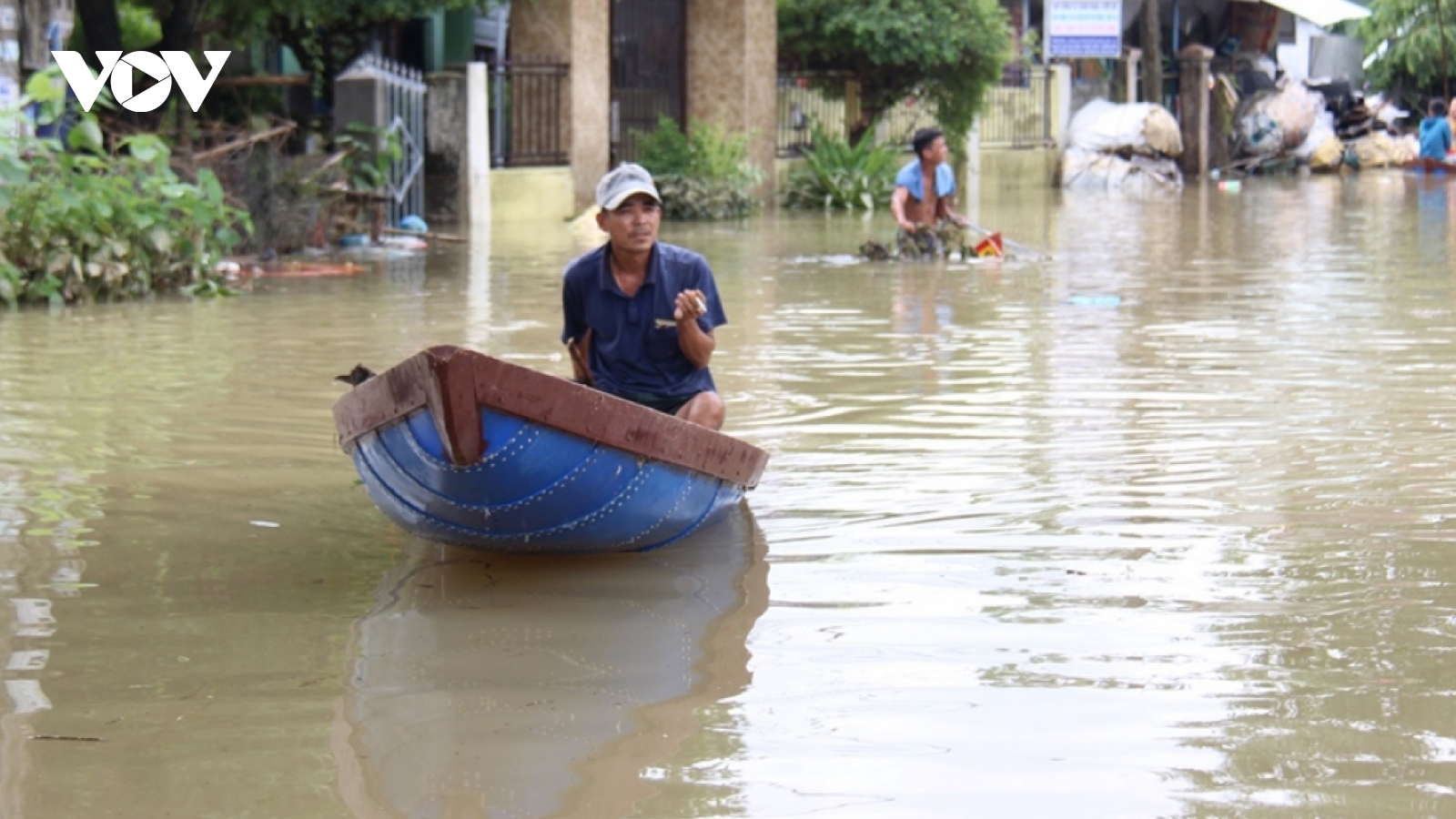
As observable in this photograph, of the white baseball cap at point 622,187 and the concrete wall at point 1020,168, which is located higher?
the concrete wall at point 1020,168

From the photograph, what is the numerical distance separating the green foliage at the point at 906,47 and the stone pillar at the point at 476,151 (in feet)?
22.6

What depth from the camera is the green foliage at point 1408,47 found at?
40.5 metres

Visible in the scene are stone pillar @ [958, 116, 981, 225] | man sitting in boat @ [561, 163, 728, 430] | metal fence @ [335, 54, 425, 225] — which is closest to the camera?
man sitting in boat @ [561, 163, 728, 430]

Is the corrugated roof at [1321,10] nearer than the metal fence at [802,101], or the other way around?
the metal fence at [802,101]

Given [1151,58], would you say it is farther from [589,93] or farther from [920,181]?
[920,181]

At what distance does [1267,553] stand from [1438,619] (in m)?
0.79

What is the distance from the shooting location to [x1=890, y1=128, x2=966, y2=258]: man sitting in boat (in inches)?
621

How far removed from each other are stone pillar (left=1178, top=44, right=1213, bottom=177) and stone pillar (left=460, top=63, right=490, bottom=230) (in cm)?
1699

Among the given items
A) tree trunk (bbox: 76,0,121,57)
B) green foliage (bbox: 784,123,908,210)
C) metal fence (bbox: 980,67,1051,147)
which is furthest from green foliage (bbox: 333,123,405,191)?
metal fence (bbox: 980,67,1051,147)

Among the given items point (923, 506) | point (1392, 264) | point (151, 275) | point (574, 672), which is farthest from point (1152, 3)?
point (574, 672)

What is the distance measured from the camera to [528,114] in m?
22.7

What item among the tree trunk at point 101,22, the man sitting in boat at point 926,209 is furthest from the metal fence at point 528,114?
the man sitting in boat at point 926,209

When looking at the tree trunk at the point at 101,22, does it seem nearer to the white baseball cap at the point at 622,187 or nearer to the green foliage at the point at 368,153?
the green foliage at the point at 368,153

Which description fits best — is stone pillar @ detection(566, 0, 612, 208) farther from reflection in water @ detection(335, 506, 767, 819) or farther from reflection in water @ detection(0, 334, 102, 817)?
reflection in water @ detection(335, 506, 767, 819)
